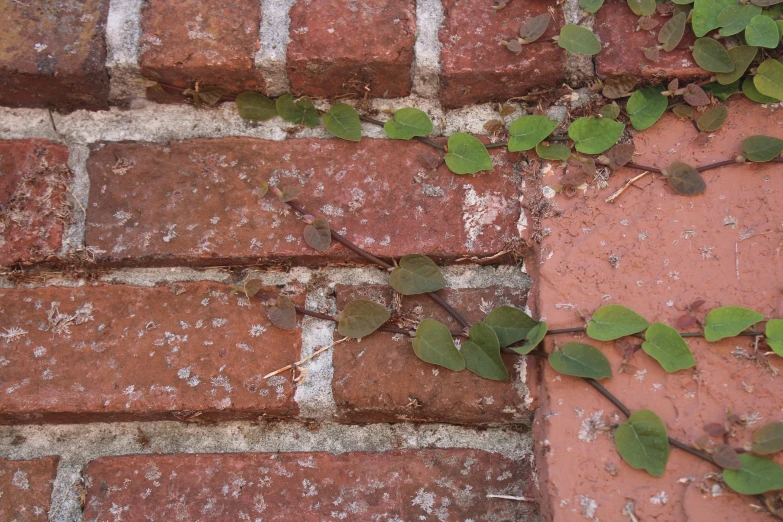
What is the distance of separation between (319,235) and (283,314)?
9 centimetres

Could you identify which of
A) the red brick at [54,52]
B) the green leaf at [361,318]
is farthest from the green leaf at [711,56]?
the red brick at [54,52]

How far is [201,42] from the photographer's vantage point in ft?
2.55

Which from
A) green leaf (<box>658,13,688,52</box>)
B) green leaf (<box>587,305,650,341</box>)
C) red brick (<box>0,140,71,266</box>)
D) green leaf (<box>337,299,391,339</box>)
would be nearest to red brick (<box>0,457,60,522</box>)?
red brick (<box>0,140,71,266</box>)

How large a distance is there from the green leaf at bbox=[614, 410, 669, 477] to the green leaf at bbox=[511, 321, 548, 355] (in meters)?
0.11

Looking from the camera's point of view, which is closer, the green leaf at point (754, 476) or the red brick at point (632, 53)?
the green leaf at point (754, 476)

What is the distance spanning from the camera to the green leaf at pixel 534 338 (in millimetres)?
670

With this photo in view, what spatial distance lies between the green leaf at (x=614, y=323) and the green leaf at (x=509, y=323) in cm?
6

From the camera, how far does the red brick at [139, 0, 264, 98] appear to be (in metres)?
0.77

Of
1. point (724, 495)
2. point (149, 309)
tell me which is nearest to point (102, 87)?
point (149, 309)

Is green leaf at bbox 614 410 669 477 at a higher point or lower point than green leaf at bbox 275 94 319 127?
lower

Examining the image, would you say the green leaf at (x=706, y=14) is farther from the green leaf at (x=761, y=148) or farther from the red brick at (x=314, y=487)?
the red brick at (x=314, y=487)

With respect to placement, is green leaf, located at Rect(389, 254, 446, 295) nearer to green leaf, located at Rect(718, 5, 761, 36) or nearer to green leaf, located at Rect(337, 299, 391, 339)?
green leaf, located at Rect(337, 299, 391, 339)

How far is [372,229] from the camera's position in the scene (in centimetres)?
75

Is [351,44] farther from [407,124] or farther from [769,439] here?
[769,439]
